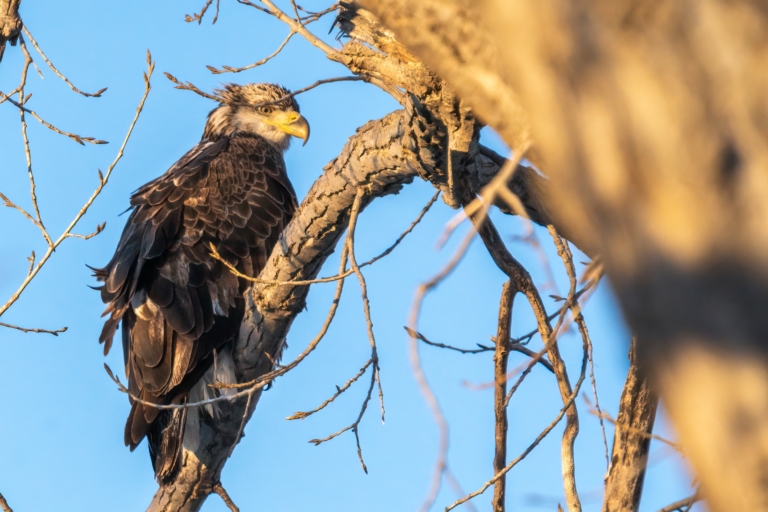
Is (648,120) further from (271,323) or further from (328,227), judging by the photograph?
(271,323)

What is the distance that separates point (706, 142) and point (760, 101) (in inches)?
2.6

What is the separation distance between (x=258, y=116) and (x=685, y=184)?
238 inches

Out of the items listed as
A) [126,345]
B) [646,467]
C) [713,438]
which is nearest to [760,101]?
Answer: [713,438]

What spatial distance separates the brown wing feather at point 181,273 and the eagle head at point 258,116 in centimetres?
105

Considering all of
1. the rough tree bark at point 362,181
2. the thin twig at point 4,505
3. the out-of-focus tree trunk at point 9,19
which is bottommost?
the thin twig at point 4,505

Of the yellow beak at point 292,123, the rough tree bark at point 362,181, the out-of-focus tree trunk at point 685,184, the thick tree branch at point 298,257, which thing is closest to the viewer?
the out-of-focus tree trunk at point 685,184

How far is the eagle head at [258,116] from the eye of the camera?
6.43 meters

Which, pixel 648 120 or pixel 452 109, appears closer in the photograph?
pixel 648 120

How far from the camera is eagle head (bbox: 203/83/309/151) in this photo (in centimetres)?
643

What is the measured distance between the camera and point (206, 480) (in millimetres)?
4672

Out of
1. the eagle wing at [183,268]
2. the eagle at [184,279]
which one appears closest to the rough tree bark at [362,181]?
the eagle at [184,279]

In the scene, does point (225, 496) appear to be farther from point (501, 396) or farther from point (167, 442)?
point (501, 396)

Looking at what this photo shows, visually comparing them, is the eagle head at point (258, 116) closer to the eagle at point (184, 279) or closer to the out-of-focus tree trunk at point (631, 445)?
the eagle at point (184, 279)

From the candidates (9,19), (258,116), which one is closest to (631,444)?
(9,19)
